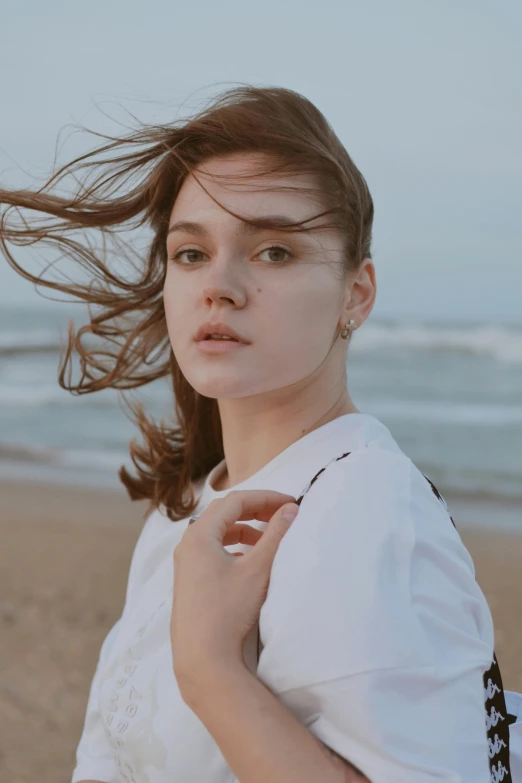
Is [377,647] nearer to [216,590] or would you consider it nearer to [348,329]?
[216,590]

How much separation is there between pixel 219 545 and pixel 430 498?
36cm

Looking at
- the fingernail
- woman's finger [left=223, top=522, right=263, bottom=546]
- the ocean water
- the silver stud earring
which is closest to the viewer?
the fingernail

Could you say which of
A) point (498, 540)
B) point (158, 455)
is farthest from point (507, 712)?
point (498, 540)

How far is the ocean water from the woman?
1.85m

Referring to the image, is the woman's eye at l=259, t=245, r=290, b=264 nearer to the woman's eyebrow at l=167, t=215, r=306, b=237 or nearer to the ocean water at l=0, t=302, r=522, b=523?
the woman's eyebrow at l=167, t=215, r=306, b=237

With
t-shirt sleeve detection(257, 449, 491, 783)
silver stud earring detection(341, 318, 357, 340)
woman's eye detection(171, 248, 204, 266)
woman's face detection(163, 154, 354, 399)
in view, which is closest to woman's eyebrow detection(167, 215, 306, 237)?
woman's face detection(163, 154, 354, 399)

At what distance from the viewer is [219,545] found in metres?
1.55

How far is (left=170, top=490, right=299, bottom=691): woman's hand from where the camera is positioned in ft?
4.56

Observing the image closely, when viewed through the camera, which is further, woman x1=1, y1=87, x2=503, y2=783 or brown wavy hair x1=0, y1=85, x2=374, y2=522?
brown wavy hair x1=0, y1=85, x2=374, y2=522

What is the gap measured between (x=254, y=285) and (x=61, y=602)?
4.41 meters

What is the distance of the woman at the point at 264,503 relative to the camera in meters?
1.27

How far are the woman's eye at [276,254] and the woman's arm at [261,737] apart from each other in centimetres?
84

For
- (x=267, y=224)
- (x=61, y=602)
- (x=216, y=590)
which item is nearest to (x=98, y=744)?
(x=216, y=590)

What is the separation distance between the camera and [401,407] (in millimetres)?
13719
